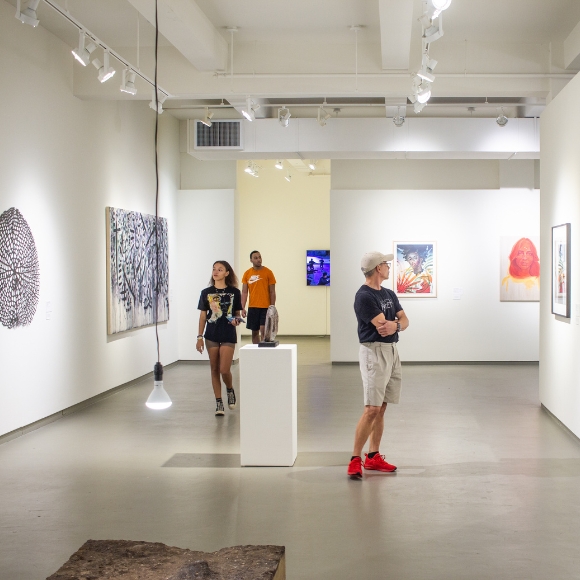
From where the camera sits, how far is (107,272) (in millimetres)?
9758

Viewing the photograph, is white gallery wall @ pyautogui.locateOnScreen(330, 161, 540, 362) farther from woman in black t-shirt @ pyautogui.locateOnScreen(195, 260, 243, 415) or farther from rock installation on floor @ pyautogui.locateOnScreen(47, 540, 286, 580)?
rock installation on floor @ pyautogui.locateOnScreen(47, 540, 286, 580)

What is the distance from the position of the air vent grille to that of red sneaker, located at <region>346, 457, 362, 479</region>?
23.5 feet

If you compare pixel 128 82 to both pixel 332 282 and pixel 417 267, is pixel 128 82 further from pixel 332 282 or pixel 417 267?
pixel 417 267

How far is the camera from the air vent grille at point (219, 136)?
39.2 feet

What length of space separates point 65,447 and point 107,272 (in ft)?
10.7

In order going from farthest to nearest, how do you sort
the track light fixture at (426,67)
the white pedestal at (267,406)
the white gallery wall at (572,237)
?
1. the white gallery wall at (572,237)
2. the track light fixture at (426,67)
3. the white pedestal at (267,406)

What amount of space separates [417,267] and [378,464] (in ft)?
24.8

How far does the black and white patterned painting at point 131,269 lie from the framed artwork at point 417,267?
13.1ft

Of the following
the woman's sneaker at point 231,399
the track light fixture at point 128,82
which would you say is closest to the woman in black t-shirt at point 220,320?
the woman's sneaker at point 231,399

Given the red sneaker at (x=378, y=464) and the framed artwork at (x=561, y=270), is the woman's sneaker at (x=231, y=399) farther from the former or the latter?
the framed artwork at (x=561, y=270)

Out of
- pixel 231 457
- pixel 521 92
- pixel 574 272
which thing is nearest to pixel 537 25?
pixel 521 92

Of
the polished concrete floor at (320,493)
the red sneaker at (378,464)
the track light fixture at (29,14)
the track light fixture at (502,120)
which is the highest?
the track light fixture at (502,120)

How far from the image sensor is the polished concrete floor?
426 centimetres

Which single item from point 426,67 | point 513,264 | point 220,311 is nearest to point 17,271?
point 220,311
